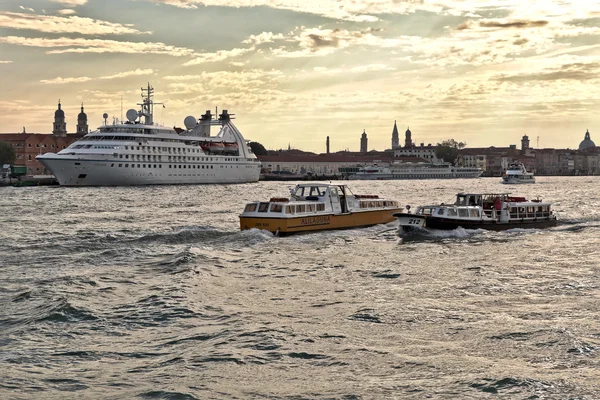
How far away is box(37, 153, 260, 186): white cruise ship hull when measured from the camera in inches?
2933

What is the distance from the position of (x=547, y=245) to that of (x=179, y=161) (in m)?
67.0

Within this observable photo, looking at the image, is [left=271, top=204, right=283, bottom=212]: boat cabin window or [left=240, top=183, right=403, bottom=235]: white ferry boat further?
[left=271, top=204, right=283, bottom=212]: boat cabin window

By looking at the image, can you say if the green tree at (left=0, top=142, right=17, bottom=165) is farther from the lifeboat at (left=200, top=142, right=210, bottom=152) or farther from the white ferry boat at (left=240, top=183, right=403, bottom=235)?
the white ferry boat at (left=240, top=183, right=403, bottom=235)

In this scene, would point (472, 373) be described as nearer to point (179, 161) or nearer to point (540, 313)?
point (540, 313)

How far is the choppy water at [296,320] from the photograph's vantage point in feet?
33.4

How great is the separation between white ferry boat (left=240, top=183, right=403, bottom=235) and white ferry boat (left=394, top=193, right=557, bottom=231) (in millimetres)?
2600

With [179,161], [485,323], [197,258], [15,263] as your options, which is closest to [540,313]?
[485,323]

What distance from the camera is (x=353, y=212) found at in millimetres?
31172

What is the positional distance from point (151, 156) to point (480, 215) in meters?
59.3

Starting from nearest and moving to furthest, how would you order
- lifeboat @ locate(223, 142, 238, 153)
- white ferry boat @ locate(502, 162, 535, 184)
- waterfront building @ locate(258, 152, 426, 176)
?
lifeboat @ locate(223, 142, 238, 153)
white ferry boat @ locate(502, 162, 535, 184)
waterfront building @ locate(258, 152, 426, 176)

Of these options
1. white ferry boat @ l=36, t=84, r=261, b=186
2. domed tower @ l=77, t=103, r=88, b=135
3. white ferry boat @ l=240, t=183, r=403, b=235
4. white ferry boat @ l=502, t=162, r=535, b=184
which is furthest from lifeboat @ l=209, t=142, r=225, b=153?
domed tower @ l=77, t=103, r=88, b=135

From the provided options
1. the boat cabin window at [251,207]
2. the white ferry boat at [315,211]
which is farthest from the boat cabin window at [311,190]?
the boat cabin window at [251,207]

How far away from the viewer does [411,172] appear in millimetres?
159375

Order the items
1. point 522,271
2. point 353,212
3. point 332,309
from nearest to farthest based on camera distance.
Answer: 1. point 332,309
2. point 522,271
3. point 353,212
